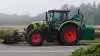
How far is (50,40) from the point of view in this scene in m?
23.0

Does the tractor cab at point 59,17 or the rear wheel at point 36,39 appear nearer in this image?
the rear wheel at point 36,39

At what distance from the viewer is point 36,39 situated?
22.8m

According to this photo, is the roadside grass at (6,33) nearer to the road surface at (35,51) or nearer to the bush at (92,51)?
the road surface at (35,51)

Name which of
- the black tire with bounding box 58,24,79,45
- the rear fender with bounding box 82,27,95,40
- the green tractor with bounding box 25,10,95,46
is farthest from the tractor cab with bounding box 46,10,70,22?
the rear fender with bounding box 82,27,95,40

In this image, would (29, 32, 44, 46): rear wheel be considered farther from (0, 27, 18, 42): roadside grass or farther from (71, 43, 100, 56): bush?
(71, 43, 100, 56): bush

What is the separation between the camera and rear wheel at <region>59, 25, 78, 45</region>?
22969 mm

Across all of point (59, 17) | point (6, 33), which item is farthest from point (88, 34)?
point (6, 33)

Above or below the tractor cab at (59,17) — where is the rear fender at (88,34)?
below

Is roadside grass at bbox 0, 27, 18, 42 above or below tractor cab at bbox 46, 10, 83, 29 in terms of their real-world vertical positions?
below

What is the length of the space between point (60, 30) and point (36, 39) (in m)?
1.72

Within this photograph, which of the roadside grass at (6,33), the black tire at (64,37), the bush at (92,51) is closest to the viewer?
the bush at (92,51)

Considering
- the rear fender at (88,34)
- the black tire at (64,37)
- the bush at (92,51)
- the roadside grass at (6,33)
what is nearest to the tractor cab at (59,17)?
the black tire at (64,37)

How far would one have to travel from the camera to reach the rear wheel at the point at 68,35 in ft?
75.4

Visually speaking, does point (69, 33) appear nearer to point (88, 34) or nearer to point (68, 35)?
point (68, 35)
